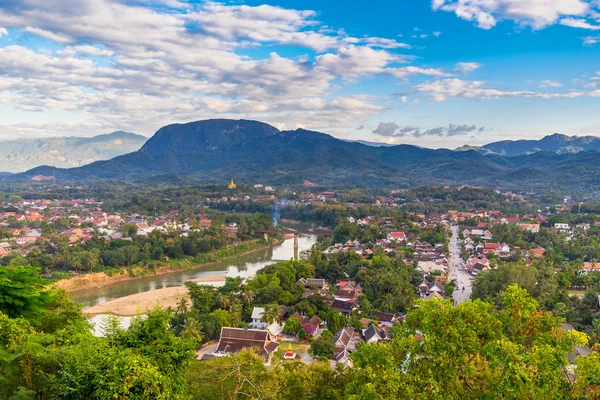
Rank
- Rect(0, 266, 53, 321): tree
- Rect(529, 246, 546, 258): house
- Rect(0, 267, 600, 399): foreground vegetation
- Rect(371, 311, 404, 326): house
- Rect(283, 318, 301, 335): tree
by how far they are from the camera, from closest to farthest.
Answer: Rect(0, 267, 600, 399): foreground vegetation
Rect(0, 266, 53, 321): tree
Rect(283, 318, 301, 335): tree
Rect(371, 311, 404, 326): house
Rect(529, 246, 546, 258): house

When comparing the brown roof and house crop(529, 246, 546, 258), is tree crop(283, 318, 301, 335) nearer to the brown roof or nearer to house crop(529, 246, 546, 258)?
the brown roof

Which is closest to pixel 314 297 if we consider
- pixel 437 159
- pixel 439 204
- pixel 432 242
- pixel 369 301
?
pixel 369 301

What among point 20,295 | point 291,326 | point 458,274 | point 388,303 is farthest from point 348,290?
point 20,295

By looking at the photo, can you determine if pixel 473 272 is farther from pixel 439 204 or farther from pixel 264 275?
pixel 439 204

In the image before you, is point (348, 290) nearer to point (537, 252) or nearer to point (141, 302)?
point (141, 302)

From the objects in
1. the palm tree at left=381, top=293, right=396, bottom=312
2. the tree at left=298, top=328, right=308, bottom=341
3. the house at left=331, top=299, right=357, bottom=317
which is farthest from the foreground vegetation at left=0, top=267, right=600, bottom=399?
the palm tree at left=381, top=293, right=396, bottom=312

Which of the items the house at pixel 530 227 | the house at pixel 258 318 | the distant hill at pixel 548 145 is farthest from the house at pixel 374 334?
the distant hill at pixel 548 145
